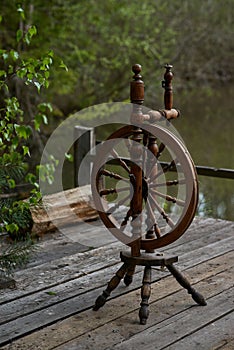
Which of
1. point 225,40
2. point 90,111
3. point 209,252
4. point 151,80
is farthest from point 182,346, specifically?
point 225,40

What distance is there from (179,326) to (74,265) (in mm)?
1004

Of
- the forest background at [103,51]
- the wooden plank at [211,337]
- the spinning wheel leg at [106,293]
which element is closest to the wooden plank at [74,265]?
the spinning wheel leg at [106,293]

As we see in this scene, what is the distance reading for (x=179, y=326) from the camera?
2.66 meters

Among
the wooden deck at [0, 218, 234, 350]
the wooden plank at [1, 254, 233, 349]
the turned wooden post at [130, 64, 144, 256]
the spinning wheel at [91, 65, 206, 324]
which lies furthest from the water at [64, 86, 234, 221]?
the turned wooden post at [130, 64, 144, 256]

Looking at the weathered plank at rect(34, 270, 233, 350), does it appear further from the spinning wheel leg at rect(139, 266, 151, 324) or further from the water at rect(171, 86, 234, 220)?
the water at rect(171, 86, 234, 220)

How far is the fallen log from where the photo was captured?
4.08 meters

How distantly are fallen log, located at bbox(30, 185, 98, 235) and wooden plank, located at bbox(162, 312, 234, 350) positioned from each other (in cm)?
169

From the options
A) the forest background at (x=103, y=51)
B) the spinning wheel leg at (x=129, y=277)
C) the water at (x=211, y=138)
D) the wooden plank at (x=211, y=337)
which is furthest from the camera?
the forest background at (x=103, y=51)

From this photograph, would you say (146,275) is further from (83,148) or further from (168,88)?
(83,148)

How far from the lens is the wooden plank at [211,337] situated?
8.14ft

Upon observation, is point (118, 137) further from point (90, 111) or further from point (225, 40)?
point (225, 40)

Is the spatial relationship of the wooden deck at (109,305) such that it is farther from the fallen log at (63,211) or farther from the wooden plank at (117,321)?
the fallen log at (63,211)

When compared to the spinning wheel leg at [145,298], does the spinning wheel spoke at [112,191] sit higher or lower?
higher

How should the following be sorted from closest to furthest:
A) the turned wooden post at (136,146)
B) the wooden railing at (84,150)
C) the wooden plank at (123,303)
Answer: the wooden plank at (123,303)
the turned wooden post at (136,146)
the wooden railing at (84,150)
